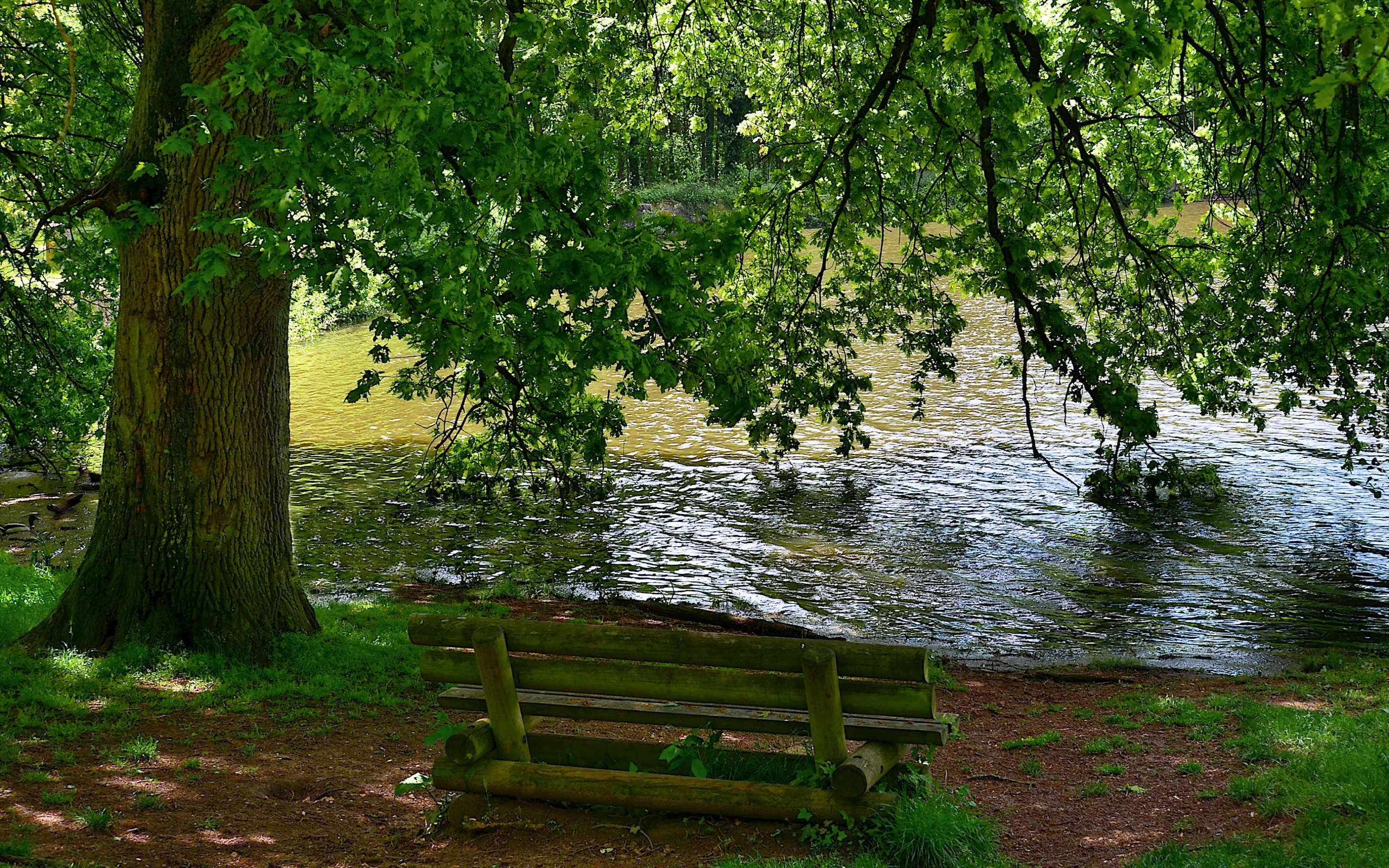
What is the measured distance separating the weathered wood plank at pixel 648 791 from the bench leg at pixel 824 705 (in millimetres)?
212

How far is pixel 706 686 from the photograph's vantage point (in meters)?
5.68

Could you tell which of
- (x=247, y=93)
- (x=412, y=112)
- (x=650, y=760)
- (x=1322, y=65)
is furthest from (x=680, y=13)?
(x=650, y=760)

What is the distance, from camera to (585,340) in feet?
21.9

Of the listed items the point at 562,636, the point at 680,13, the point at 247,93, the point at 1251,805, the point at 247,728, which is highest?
the point at 680,13

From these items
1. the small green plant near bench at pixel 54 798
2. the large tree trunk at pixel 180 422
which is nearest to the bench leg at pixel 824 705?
the small green plant near bench at pixel 54 798

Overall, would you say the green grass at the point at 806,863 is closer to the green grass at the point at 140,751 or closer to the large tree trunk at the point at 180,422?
the green grass at the point at 140,751

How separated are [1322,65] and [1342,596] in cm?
723

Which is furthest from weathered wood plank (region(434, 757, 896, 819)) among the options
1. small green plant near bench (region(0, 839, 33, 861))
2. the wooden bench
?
small green plant near bench (region(0, 839, 33, 861))

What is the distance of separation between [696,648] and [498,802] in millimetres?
1492

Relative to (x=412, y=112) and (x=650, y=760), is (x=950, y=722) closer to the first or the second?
(x=650, y=760)

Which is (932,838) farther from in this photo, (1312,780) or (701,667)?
(1312,780)

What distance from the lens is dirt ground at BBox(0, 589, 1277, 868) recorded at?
5516 millimetres

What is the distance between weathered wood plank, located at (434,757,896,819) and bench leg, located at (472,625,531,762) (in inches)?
3.7

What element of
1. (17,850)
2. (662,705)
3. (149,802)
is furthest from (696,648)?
(17,850)
